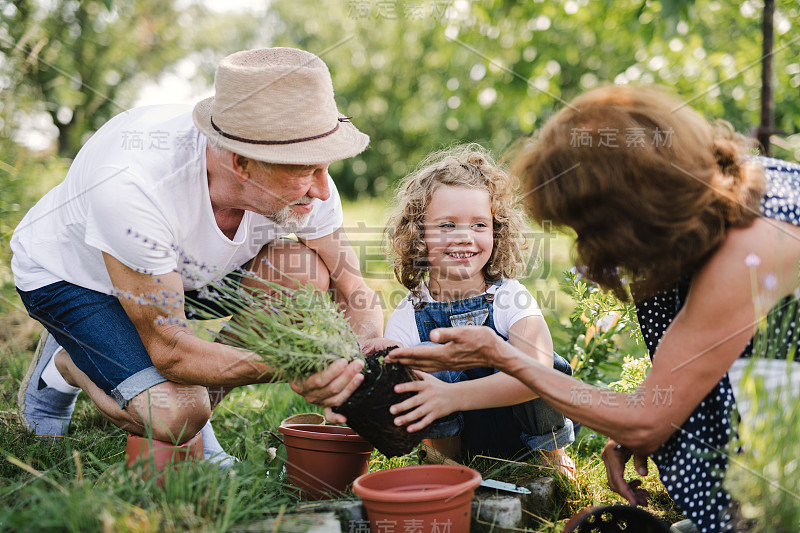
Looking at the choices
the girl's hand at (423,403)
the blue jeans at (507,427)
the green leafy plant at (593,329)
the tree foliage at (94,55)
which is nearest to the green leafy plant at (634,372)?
the green leafy plant at (593,329)

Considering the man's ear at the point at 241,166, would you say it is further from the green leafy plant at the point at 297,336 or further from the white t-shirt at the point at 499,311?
the white t-shirt at the point at 499,311

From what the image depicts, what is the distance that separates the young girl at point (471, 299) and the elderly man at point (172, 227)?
0.33m

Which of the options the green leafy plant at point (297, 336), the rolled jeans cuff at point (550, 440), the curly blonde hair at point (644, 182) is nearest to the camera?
the curly blonde hair at point (644, 182)

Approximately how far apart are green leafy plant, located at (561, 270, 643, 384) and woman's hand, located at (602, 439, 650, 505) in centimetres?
62

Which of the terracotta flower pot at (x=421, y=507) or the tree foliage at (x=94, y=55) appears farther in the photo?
the tree foliage at (x=94, y=55)

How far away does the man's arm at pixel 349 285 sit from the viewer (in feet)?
9.97

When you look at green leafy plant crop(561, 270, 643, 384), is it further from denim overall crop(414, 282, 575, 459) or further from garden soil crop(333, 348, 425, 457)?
garden soil crop(333, 348, 425, 457)

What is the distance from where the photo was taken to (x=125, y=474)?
6.57ft

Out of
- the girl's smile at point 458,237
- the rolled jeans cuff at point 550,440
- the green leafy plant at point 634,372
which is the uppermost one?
the girl's smile at point 458,237

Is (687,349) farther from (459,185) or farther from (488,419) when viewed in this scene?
(459,185)

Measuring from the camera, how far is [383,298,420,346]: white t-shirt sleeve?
9.43ft

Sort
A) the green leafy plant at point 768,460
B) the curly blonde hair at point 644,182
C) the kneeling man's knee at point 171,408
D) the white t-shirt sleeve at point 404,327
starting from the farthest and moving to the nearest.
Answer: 1. the white t-shirt sleeve at point 404,327
2. the kneeling man's knee at point 171,408
3. the curly blonde hair at point 644,182
4. the green leafy plant at point 768,460

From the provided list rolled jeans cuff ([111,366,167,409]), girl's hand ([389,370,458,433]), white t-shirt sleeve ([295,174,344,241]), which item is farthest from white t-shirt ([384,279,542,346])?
rolled jeans cuff ([111,366,167,409])

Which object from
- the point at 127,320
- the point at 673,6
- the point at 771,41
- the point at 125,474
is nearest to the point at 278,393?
the point at 127,320
